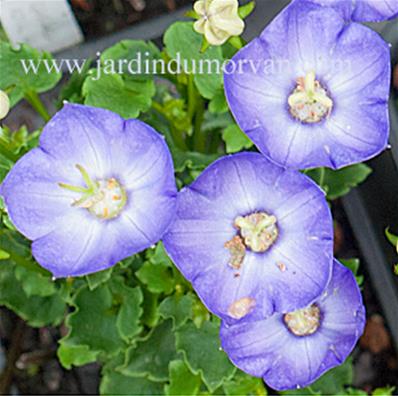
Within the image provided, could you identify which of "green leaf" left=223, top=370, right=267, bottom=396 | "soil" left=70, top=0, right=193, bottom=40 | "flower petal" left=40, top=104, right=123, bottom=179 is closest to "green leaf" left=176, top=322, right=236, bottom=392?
"green leaf" left=223, top=370, right=267, bottom=396

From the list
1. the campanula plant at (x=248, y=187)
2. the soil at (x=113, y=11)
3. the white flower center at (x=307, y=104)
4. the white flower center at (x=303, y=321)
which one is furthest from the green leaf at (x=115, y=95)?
the soil at (x=113, y=11)

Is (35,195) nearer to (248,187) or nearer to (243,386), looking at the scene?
(248,187)

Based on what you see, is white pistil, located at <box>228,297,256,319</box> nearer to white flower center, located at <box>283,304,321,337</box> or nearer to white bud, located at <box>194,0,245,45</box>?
white flower center, located at <box>283,304,321,337</box>

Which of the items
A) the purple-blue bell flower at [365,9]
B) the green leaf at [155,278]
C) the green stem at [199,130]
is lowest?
the green leaf at [155,278]

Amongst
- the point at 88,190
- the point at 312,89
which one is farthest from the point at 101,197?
the point at 312,89

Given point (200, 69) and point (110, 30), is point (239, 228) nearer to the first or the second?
point (200, 69)

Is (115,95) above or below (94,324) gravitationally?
above

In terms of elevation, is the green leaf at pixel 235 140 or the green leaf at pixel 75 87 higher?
the green leaf at pixel 75 87

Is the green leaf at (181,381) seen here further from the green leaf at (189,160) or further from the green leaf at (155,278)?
the green leaf at (189,160)
